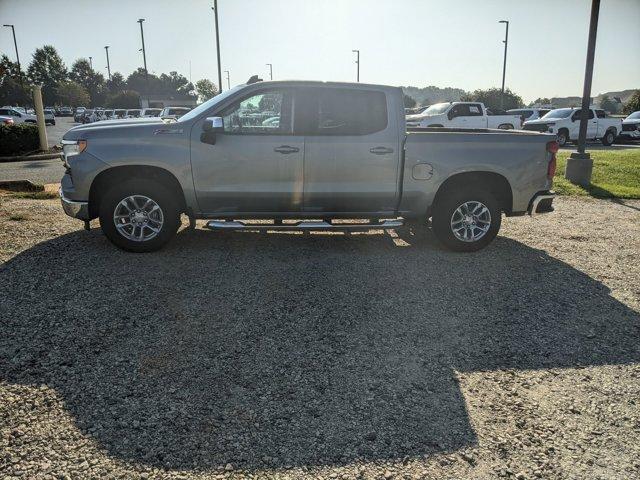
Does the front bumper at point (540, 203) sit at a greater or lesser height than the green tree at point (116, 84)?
lesser

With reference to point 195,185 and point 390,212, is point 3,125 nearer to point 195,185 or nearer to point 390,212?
point 195,185

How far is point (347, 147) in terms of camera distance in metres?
6.00

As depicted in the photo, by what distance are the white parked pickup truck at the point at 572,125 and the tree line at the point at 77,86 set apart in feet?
190

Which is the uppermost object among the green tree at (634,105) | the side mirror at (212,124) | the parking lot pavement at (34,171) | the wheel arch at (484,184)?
the green tree at (634,105)

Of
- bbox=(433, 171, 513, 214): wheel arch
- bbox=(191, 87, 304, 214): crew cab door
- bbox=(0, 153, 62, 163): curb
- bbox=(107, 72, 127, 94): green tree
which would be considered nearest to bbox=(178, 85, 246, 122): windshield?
bbox=(191, 87, 304, 214): crew cab door

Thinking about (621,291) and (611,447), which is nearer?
(611,447)

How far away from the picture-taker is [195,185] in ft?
19.4

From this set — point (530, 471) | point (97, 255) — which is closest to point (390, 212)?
point (97, 255)

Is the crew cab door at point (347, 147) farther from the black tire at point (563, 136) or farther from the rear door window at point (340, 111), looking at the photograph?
the black tire at point (563, 136)

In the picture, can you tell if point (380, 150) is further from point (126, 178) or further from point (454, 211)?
point (126, 178)

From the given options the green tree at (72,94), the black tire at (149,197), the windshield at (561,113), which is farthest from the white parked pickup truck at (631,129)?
the green tree at (72,94)

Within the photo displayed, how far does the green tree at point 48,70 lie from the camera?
91.7 metres

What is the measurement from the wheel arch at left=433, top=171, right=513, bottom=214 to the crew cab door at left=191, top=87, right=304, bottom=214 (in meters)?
1.84

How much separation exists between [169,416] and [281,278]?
2.55 meters
